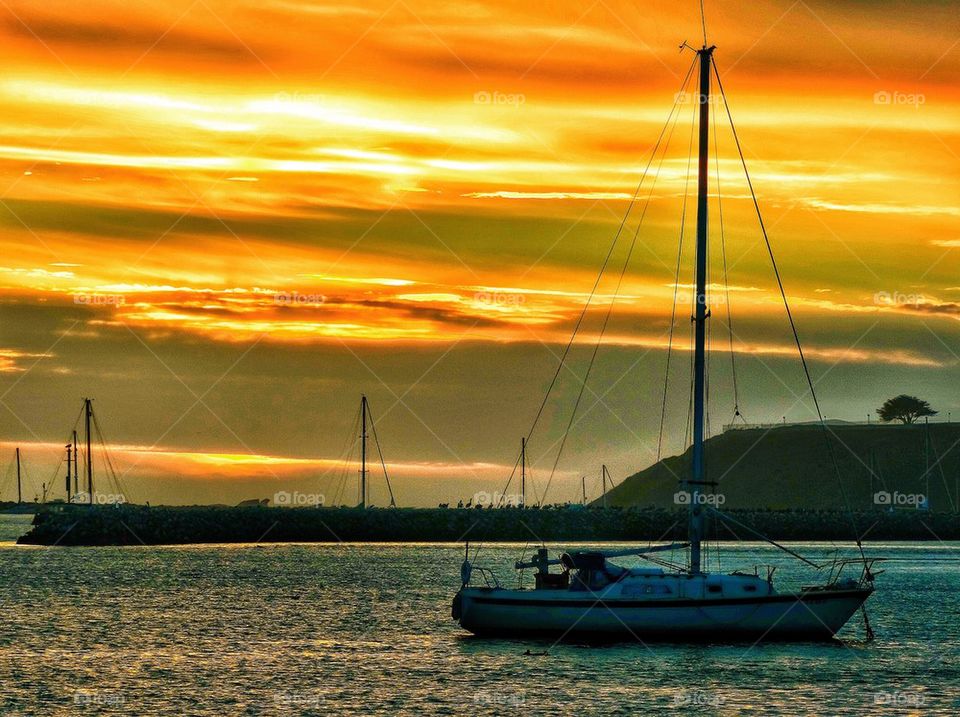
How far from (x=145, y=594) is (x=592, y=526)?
82489mm

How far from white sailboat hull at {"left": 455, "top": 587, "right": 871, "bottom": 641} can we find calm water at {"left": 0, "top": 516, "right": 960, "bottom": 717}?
841 millimetres

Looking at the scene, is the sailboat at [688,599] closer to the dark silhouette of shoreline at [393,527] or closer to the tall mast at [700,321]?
the tall mast at [700,321]

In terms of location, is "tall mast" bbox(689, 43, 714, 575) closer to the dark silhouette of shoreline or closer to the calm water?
the calm water

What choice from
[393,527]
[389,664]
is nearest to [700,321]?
[389,664]

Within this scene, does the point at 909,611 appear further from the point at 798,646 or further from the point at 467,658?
the point at 467,658

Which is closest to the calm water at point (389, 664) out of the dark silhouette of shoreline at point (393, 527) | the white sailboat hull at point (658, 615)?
the white sailboat hull at point (658, 615)

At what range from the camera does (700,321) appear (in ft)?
159

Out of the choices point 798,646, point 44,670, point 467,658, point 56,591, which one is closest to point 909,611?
point 798,646

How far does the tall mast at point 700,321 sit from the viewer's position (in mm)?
47656

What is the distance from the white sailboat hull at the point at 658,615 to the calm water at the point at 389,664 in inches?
33.1

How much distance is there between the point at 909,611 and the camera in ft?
225

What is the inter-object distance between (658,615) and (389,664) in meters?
9.47

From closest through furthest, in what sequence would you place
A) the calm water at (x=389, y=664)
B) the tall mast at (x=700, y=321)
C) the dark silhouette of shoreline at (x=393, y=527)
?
1. the calm water at (x=389, y=664)
2. the tall mast at (x=700, y=321)
3. the dark silhouette of shoreline at (x=393, y=527)

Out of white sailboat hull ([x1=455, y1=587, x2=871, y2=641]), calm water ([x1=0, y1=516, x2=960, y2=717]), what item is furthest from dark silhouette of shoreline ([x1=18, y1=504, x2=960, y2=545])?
white sailboat hull ([x1=455, y1=587, x2=871, y2=641])
